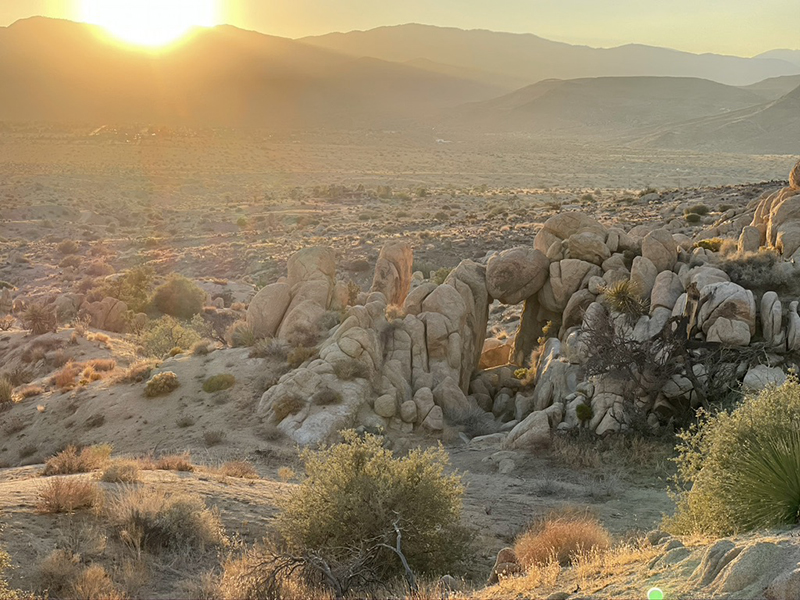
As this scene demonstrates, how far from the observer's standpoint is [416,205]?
77688 millimetres

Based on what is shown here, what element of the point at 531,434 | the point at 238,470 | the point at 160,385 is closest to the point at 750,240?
the point at 531,434

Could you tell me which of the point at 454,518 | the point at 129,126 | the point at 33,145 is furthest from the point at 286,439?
the point at 129,126

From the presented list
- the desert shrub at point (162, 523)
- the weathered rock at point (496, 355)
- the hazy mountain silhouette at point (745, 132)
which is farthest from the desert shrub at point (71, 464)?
the hazy mountain silhouette at point (745, 132)

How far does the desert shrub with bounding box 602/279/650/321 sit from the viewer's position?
874 inches

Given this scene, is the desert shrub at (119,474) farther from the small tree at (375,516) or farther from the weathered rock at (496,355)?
the weathered rock at (496,355)

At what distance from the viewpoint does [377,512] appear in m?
11.8

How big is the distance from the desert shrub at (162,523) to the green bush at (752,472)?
25.3 feet

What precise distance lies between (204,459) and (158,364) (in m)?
7.67

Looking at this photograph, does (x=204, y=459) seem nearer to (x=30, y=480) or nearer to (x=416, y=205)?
(x=30, y=480)

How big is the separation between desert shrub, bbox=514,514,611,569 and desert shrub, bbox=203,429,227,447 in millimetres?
10573

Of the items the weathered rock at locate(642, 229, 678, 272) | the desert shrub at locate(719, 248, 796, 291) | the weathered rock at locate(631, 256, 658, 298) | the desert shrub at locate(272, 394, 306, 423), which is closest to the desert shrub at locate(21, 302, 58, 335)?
the desert shrub at locate(272, 394, 306, 423)

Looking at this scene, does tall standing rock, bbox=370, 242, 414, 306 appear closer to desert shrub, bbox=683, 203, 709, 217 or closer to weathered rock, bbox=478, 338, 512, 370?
weathered rock, bbox=478, 338, 512, 370

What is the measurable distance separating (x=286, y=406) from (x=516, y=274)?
925cm

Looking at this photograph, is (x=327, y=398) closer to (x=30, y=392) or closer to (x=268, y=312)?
(x=268, y=312)
